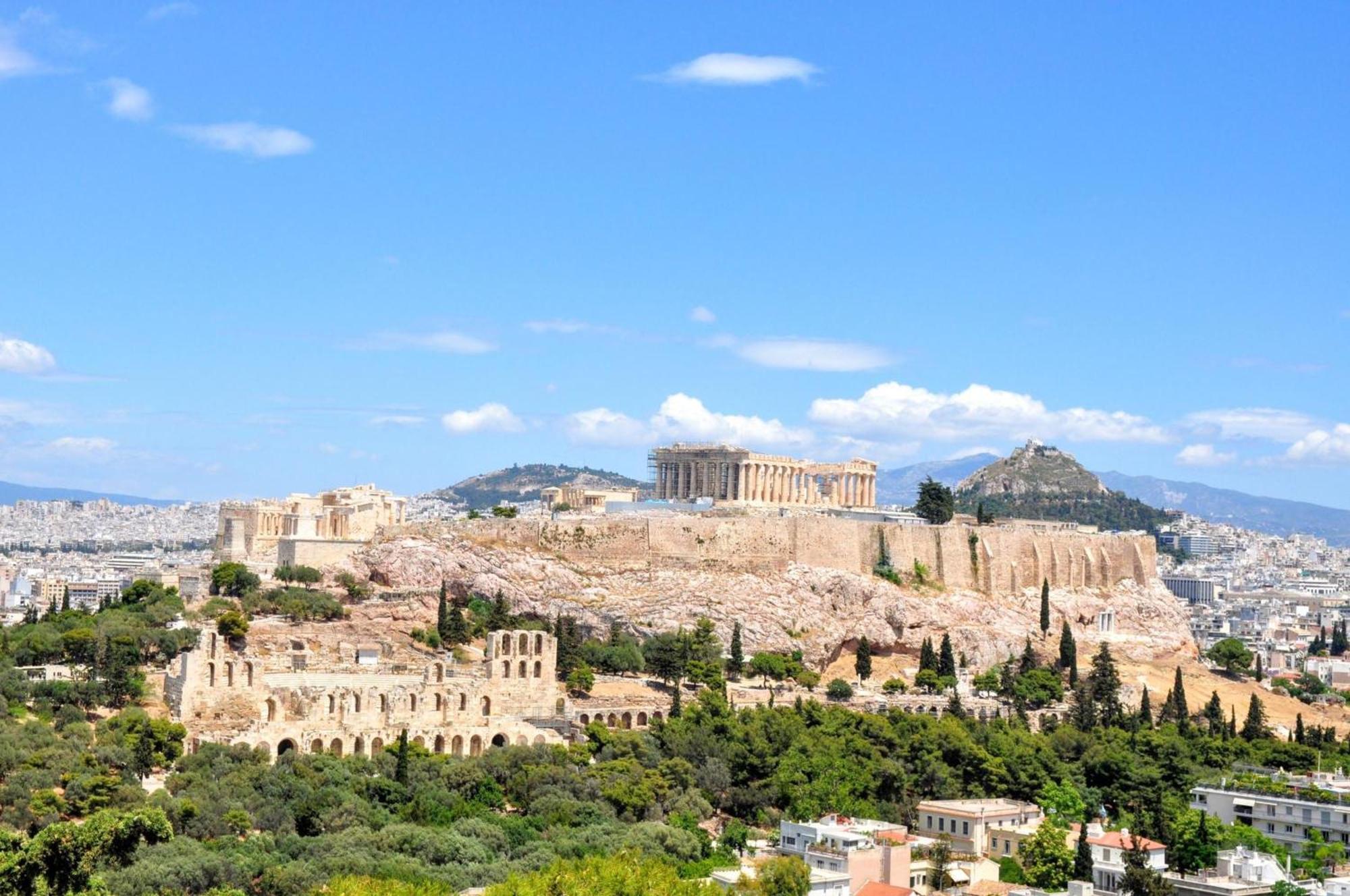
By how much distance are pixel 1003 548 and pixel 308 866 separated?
52414 millimetres

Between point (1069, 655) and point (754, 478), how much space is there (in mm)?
20696

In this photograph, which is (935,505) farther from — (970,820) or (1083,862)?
(1083,862)

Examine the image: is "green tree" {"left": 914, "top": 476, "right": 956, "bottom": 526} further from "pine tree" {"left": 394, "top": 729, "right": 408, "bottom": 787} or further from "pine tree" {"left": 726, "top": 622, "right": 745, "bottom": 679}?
"pine tree" {"left": 394, "top": 729, "right": 408, "bottom": 787}

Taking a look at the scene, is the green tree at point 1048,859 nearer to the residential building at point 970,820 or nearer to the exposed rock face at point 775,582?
the residential building at point 970,820

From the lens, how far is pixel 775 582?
78.0 m

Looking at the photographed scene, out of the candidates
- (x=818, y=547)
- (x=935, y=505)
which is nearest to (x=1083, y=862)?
(x=818, y=547)

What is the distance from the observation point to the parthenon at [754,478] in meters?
93.2

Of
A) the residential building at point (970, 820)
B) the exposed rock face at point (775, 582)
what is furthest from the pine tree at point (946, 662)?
the residential building at point (970, 820)

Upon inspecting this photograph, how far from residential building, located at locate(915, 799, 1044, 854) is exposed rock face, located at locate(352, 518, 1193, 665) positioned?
874 inches

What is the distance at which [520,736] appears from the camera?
184 feet

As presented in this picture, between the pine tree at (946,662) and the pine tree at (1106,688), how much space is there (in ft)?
16.6

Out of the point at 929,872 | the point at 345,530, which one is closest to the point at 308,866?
the point at 929,872

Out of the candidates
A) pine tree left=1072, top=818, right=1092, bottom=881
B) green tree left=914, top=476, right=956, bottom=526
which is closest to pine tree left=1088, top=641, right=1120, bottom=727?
green tree left=914, top=476, right=956, bottom=526

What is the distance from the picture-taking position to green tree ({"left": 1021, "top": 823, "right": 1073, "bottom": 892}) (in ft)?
145
